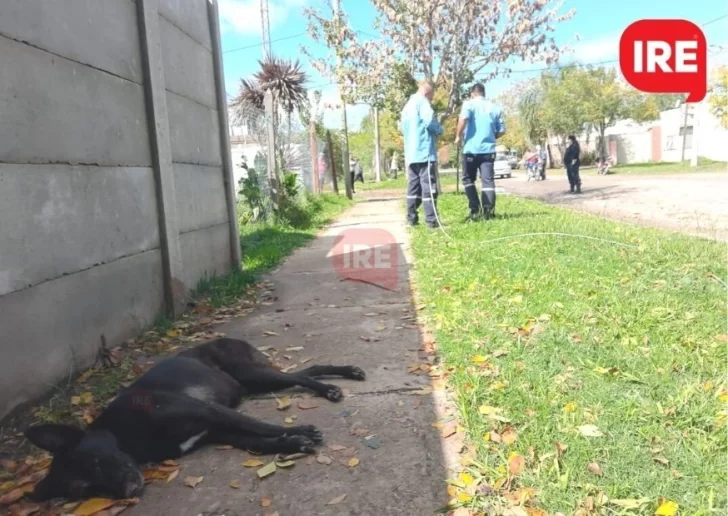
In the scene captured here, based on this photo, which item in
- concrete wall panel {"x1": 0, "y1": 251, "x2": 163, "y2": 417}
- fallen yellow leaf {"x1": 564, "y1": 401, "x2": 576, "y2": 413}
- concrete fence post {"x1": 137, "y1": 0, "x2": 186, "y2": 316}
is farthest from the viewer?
concrete fence post {"x1": 137, "y1": 0, "x2": 186, "y2": 316}

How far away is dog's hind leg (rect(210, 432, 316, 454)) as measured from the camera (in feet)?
8.00

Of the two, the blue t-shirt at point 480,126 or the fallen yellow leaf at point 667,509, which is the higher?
the blue t-shirt at point 480,126

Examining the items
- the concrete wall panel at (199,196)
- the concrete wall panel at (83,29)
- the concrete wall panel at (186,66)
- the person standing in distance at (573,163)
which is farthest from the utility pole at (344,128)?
the concrete wall panel at (83,29)

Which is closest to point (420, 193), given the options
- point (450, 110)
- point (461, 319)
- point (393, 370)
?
point (461, 319)

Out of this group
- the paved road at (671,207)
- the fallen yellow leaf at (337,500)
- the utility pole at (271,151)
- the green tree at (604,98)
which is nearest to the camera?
the fallen yellow leaf at (337,500)

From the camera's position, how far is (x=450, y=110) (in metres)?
16.1

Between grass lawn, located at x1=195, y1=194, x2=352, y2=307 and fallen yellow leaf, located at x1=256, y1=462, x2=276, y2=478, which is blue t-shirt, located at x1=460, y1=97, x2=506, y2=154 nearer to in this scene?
grass lawn, located at x1=195, y1=194, x2=352, y2=307

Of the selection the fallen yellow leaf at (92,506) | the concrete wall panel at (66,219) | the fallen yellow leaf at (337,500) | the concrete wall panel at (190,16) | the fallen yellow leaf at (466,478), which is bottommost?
the fallen yellow leaf at (92,506)

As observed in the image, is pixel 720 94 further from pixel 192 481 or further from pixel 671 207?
pixel 192 481

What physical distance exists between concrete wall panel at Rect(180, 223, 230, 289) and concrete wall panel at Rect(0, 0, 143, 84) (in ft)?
5.32

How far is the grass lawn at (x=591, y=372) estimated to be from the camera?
195 cm

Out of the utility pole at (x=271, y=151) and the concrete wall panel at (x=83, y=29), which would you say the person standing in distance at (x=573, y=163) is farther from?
the concrete wall panel at (x=83, y=29)

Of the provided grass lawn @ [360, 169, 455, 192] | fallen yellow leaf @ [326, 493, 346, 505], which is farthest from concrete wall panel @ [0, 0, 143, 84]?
grass lawn @ [360, 169, 455, 192]

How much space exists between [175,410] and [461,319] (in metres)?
2.08
